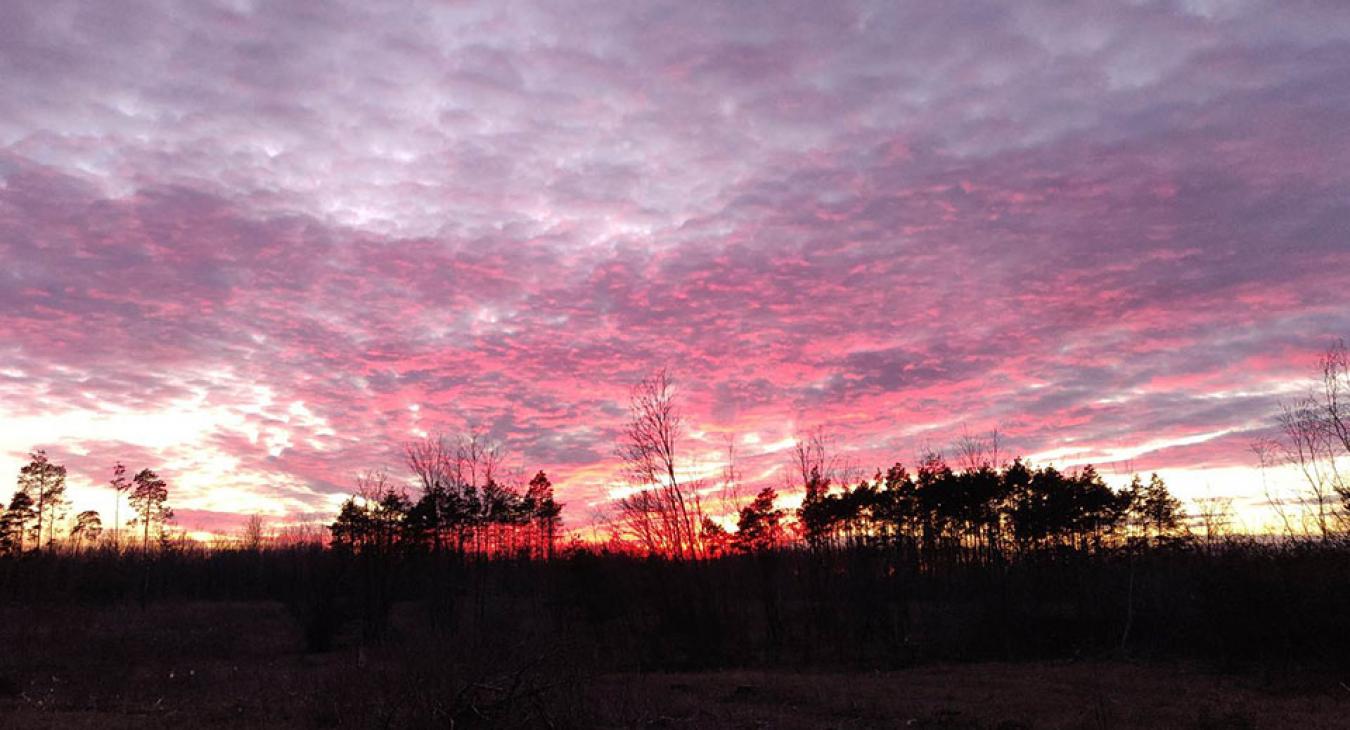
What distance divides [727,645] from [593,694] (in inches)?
712

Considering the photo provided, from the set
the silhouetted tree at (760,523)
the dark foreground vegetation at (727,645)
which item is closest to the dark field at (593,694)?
the dark foreground vegetation at (727,645)

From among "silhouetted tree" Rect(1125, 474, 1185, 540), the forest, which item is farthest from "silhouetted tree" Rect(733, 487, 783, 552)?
"silhouetted tree" Rect(1125, 474, 1185, 540)

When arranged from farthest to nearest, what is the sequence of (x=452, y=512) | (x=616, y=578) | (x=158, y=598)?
(x=158, y=598) → (x=452, y=512) → (x=616, y=578)

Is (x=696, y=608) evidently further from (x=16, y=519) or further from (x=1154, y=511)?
(x=16, y=519)

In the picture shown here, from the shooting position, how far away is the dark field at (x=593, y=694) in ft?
52.3

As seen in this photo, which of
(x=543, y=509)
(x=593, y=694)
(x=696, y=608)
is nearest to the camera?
(x=593, y=694)

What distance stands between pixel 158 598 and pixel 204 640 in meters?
37.4

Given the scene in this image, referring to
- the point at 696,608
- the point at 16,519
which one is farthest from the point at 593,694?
the point at 16,519

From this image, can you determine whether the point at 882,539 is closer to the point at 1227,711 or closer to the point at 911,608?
the point at 911,608

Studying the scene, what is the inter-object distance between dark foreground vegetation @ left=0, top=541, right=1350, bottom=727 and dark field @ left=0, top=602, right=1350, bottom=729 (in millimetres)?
110

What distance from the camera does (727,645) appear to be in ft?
119

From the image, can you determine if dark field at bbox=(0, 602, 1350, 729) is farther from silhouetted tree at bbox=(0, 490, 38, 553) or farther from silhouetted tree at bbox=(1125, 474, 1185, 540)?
silhouetted tree at bbox=(0, 490, 38, 553)

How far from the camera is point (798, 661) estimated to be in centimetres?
3709

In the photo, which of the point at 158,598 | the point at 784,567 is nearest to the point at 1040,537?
the point at 784,567
